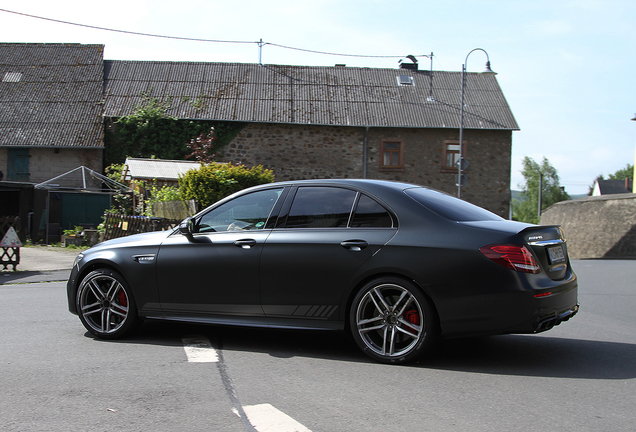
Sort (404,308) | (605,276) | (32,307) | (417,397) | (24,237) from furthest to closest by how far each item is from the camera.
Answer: (24,237), (605,276), (32,307), (404,308), (417,397)

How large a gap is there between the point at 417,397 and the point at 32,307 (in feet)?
19.6

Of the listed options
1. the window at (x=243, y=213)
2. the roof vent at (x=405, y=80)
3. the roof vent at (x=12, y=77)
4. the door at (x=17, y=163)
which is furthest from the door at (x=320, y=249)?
the roof vent at (x=12, y=77)

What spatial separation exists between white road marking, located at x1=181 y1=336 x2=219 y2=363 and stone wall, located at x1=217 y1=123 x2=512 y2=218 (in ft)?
83.0

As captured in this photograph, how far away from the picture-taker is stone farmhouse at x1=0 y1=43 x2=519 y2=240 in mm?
30812

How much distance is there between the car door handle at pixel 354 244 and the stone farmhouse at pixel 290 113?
26.0 m

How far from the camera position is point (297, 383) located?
4.52 m

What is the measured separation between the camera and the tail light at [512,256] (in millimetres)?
4715

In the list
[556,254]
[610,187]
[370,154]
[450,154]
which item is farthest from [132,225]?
[610,187]

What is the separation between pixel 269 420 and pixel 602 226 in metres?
23.3

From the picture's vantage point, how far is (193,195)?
16.6m

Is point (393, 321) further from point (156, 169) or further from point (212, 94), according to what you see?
point (212, 94)

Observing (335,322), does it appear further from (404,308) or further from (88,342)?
(88,342)

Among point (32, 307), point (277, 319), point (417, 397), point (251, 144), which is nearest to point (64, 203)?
point (251, 144)

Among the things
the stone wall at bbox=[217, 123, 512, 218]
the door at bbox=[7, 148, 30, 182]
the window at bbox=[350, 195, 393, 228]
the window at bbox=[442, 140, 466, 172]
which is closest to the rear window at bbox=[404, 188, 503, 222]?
the window at bbox=[350, 195, 393, 228]
